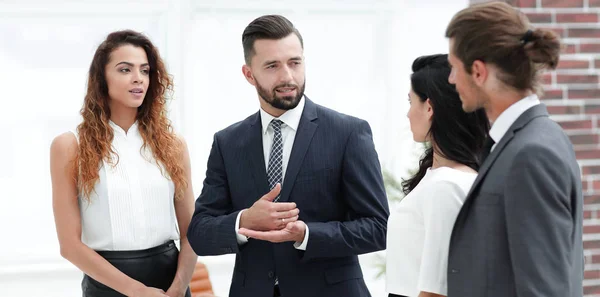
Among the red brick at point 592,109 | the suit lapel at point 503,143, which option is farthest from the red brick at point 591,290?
the suit lapel at point 503,143

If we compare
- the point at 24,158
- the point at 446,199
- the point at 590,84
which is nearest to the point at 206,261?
the point at 24,158

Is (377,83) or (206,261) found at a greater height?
(377,83)

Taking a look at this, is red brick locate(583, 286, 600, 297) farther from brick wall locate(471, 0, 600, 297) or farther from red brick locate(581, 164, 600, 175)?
red brick locate(581, 164, 600, 175)

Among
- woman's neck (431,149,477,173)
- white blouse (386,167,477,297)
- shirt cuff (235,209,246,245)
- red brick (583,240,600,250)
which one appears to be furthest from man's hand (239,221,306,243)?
red brick (583,240,600,250)

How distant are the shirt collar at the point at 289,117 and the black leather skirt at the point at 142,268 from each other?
702mm

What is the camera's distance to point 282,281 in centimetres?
241

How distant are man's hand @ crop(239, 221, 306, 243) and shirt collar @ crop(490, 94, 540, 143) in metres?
0.81

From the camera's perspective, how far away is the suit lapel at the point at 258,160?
2465 millimetres

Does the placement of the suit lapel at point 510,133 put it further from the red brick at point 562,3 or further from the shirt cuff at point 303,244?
the red brick at point 562,3

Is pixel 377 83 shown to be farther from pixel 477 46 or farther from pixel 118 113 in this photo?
pixel 477 46

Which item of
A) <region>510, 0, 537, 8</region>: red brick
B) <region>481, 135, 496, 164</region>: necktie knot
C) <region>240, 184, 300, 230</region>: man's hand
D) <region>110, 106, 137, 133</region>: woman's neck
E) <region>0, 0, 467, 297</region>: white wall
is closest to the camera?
<region>481, 135, 496, 164</region>: necktie knot

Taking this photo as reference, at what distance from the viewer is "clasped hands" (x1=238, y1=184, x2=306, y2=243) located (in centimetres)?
223

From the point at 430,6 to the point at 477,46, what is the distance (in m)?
3.99

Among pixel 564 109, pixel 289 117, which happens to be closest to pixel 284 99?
pixel 289 117
